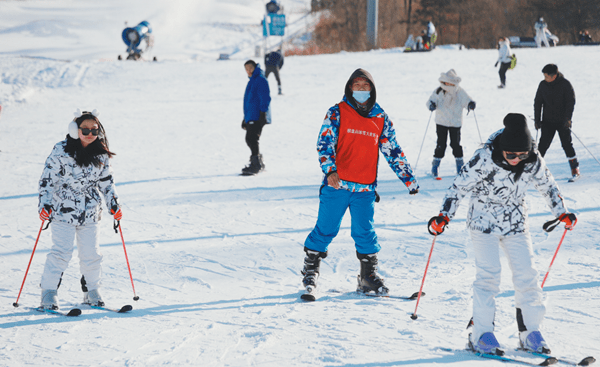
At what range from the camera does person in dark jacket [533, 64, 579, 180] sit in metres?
6.63

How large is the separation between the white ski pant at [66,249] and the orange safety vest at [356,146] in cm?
177

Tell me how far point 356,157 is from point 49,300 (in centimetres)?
231

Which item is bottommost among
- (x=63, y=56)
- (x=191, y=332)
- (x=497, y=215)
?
(x=191, y=332)

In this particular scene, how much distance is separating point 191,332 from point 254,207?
3377 millimetres

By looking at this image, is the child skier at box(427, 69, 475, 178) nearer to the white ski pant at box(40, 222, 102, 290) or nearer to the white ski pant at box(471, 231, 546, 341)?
the white ski pant at box(471, 231, 546, 341)

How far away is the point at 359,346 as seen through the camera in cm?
308

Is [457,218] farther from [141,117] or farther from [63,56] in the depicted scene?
[63,56]

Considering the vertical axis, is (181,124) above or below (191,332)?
above

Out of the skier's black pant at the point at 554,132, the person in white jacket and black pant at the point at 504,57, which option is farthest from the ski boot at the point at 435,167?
the person in white jacket and black pant at the point at 504,57

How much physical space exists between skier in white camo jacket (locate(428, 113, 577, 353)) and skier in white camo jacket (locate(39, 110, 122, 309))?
2286 millimetres

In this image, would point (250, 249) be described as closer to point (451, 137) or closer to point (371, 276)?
point (371, 276)

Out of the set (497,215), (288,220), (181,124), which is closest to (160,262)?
(288,220)

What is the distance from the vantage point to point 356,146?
12.0ft

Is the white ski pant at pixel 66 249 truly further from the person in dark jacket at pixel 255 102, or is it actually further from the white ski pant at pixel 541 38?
the white ski pant at pixel 541 38
